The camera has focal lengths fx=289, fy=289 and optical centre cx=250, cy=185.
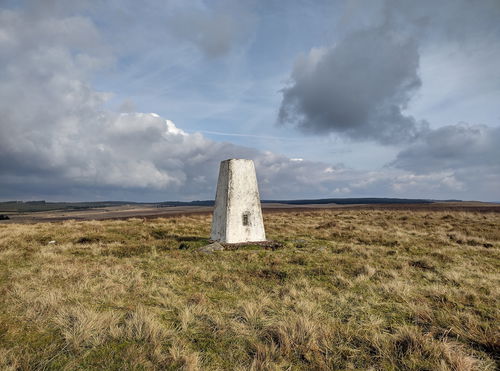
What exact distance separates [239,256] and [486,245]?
12373mm

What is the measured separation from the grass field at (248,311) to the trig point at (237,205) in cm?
170

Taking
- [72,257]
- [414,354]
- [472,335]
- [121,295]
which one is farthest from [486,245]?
[72,257]

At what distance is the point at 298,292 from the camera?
723 centimetres

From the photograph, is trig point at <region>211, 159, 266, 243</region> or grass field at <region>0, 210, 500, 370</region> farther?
trig point at <region>211, 159, 266, 243</region>

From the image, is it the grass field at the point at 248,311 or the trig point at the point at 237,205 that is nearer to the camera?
the grass field at the point at 248,311

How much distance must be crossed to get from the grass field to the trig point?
1.70 metres

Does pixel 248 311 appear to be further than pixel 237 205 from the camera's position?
No

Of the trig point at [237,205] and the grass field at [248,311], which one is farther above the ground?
the trig point at [237,205]

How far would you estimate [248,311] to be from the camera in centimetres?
575

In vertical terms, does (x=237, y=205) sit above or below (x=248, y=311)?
above

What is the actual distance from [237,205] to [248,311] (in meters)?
7.81

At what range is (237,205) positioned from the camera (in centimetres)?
1338

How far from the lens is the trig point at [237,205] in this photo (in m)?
13.2

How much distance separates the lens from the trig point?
13.2 metres
